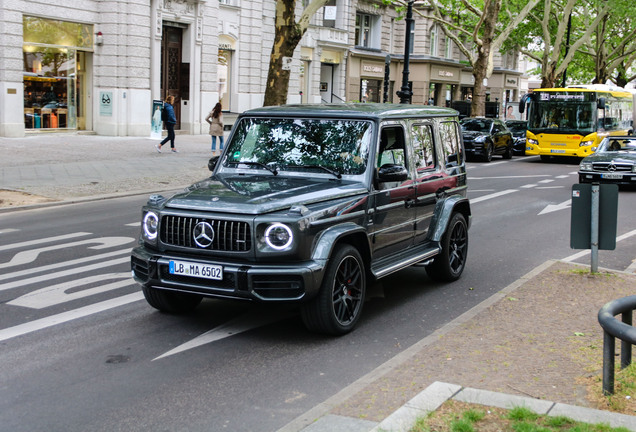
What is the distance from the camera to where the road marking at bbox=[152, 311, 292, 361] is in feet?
20.3

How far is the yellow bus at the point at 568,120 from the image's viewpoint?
2855cm

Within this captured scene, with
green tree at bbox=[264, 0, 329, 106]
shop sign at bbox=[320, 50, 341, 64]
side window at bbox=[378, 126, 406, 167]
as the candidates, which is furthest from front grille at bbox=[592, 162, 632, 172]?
shop sign at bbox=[320, 50, 341, 64]

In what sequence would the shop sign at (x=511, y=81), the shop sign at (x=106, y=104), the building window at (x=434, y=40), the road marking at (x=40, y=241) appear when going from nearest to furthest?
1. the road marking at (x=40, y=241)
2. the shop sign at (x=106, y=104)
3. the building window at (x=434, y=40)
4. the shop sign at (x=511, y=81)

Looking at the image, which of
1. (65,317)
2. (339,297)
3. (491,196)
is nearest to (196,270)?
(339,297)

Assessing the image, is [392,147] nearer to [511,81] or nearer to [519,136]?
[519,136]

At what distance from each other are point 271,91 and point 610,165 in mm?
8927

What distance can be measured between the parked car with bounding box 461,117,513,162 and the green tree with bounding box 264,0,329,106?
897cm

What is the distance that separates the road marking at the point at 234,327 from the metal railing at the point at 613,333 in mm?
3016

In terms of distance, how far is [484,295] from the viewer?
816 cm

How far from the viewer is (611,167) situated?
19.0 m

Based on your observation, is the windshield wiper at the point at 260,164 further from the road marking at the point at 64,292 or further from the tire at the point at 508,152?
the tire at the point at 508,152

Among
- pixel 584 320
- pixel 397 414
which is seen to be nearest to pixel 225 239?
pixel 397 414

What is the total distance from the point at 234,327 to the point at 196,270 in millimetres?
881

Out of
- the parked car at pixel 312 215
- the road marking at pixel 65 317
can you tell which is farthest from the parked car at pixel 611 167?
the road marking at pixel 65 317
